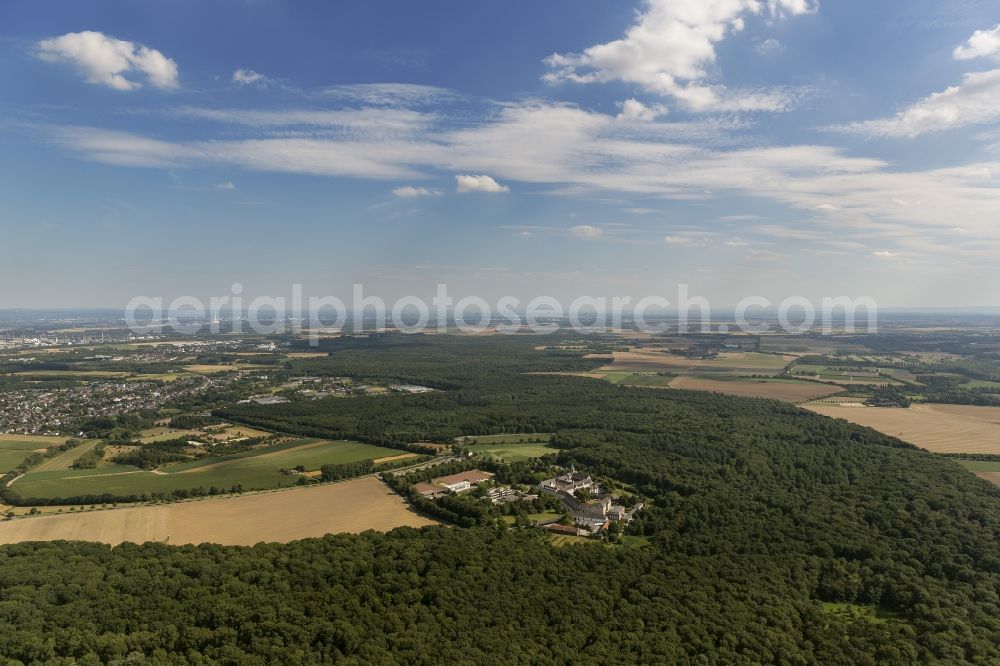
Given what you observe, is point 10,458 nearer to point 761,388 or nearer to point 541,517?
point 541,517

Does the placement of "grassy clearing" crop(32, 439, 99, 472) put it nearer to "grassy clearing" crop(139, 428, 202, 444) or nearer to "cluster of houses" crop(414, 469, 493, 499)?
"grassy clearing" crop(139, 428, 202, 444)

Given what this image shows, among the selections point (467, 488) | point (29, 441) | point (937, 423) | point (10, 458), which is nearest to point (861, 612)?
point (467, 488)

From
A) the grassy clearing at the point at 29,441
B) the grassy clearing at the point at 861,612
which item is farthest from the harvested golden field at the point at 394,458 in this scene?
the grassy clearing at the point at 861,612

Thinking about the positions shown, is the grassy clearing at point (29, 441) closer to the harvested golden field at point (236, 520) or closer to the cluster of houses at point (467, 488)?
the harvested golden field at point (236, 520)

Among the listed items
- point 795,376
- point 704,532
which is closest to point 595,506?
point 704,532

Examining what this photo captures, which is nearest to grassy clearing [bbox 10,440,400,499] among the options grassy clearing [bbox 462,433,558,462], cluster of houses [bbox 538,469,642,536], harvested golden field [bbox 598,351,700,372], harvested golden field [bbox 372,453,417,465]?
harvested golden field [bbox 372,453,417,465]
